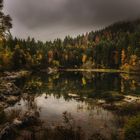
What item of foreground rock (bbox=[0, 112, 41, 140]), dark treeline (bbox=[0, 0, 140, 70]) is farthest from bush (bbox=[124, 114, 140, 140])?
dark treeline (bbox=[0, 0, 140, 70])

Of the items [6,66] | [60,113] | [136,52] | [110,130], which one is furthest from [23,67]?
[110,130]

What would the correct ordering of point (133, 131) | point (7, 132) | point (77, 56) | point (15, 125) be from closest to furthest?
1. point (133, 131)
2. point (7, 132)
3. point (15, 125)
4. point (77, 56)

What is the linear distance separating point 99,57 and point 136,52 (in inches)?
1256

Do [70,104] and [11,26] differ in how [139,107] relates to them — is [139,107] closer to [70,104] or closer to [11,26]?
[70,104]

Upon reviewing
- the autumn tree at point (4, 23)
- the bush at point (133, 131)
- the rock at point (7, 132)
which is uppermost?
the autumn tree at point (4, 23)

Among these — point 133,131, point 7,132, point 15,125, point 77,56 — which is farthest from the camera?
point 77,56

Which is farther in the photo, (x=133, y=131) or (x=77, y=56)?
(x=77, y=56)

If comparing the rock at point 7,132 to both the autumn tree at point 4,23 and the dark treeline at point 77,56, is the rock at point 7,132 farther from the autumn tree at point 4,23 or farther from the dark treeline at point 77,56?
the dark treeline at point 77,56

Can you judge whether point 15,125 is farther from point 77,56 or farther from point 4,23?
point 77,56

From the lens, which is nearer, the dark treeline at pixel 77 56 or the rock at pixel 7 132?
the rock at pixel 7 132

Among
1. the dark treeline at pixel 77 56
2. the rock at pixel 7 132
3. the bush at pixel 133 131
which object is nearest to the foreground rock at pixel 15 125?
the rock at pixel 7 132

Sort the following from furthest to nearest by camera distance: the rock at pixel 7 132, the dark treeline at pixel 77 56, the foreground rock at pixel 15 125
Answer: the dark treeline at pixel 77 56, the foreground rock at pixel 15 125, the rock at pixel 7 132

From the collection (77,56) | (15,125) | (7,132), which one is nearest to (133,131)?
(7,132)

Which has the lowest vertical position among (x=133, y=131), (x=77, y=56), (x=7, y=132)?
(x=7, y=132)
